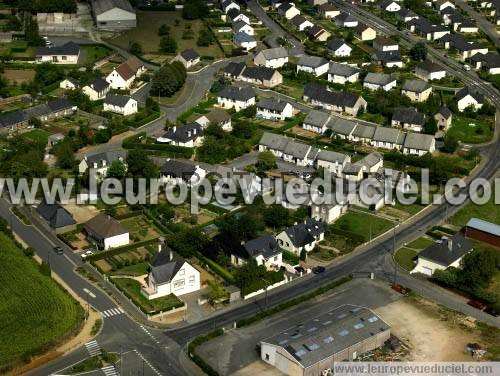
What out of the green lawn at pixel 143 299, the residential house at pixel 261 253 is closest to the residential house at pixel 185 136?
the residential house at pixel 261 253

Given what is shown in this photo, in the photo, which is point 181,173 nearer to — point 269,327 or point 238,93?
point 238,93

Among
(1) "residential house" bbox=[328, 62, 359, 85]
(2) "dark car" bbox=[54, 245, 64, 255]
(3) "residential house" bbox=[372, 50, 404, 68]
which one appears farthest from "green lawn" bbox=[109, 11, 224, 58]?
(2) "dark car" bbox=[54, 245, 64, 255]

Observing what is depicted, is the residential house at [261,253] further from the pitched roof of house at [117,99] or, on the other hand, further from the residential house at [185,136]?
the pitched roof of house at [117,99]

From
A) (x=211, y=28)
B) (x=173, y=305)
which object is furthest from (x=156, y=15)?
(x=173, y=305)

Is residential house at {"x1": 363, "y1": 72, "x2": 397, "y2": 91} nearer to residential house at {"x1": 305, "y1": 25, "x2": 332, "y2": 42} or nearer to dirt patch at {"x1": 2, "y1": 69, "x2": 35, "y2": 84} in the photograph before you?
residential house at {"x1": 305, "y1": 25, "x2": 332, "y2": 42}

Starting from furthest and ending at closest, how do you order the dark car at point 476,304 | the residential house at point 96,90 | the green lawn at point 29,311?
1. the residential house at point 96,90
2. the dark car at point 476,304
3. the green lawn at point 29,311

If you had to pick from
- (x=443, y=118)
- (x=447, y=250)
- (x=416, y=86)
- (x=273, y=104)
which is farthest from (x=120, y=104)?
(x=447, y=250)

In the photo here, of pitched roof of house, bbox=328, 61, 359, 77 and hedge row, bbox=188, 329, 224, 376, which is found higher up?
pitched roof of house, bbox=328, 61, 359, 77
